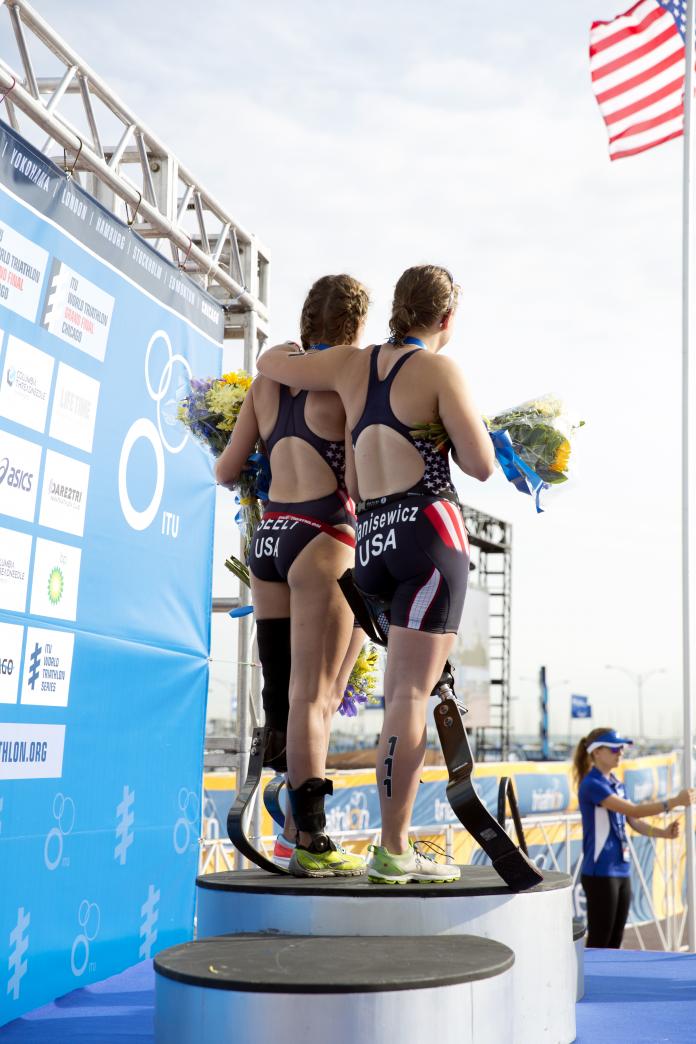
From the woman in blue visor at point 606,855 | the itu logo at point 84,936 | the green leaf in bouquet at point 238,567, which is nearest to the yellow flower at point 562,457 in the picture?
the green leaf in bouquet at point 238,567

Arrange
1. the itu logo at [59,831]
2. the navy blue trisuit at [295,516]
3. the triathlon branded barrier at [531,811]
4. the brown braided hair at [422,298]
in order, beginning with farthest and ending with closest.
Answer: the triathlon branded barrier at [531,811] < the itu logo at [59,831] < the navy blue trisuit at [295,516] < the brown braided hair at [422,298]

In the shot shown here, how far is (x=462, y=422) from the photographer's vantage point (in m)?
3.08

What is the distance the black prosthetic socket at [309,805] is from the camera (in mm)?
3348

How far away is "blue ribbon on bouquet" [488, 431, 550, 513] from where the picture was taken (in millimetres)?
3506

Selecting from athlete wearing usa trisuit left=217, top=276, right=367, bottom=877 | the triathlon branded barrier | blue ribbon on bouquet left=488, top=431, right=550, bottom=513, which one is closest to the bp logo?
athlete wearing usa trisuit left=217, top=276, right=367, bottom=877

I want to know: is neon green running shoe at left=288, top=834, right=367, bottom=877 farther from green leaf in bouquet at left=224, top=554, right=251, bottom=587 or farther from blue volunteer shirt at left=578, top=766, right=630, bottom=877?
blue volunteer shirt at left=578, top=766, right=630, bottom=877

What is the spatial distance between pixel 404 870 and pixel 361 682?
3.42 ft

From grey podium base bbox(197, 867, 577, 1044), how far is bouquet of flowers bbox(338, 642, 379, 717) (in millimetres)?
954

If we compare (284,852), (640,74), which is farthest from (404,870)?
(640,74)

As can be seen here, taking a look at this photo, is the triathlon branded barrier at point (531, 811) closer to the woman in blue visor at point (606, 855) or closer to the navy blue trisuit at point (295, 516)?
the woman in blue visor at point (606, 855)

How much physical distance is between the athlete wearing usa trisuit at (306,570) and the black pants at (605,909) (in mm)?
3451

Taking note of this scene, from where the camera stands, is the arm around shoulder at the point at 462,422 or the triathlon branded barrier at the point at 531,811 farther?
the triathlon branded barrier at the point at 531,811

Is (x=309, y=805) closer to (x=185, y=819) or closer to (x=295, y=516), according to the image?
(x=295, y=516)

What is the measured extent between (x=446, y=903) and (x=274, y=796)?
1052mm
